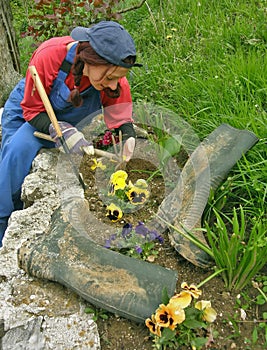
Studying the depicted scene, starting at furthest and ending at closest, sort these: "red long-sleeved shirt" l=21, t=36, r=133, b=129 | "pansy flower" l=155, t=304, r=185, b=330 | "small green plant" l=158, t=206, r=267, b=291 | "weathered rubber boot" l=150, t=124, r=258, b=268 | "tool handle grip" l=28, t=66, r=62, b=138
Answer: "red long-sleeved shirt" l=21, t=36, r=133, b=129 < "tool handle grip" l=28, t=66, r=62, b=138 < "weathered rubber boot" l=150, t=124, r=258, b=268 < "small green plant" l=158, t=206, r=267, b=291 < "pansy flower" l=155, t=304, r=185, b=330

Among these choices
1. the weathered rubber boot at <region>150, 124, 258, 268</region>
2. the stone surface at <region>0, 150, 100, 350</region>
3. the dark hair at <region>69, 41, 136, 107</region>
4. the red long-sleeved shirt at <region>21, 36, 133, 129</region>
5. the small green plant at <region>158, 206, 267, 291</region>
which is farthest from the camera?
the red long-sleeved shirt at <region>21, 36, 133, 129</region>

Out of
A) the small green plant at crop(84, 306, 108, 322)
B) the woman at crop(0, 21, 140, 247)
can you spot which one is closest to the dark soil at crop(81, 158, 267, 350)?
the small green plant at crop(84, 306, 108, 322)

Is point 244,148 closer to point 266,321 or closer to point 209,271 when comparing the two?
point 209,271

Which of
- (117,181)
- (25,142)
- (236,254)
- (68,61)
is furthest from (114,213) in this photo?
(68,61)

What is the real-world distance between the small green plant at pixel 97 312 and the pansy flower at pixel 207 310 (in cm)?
33

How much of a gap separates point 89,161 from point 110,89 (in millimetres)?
349

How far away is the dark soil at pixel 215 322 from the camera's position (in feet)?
5.08

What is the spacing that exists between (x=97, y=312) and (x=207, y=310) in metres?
0.38

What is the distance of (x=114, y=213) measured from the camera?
1904 millimetres

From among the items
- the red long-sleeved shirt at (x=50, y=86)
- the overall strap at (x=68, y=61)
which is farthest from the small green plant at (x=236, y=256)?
the overall strap at (x=68, y=61)

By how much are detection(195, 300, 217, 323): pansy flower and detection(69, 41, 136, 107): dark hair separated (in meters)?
0.99

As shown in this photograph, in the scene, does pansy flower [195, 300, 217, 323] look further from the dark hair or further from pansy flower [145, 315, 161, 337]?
the dark hair

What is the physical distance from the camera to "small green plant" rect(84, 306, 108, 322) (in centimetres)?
159

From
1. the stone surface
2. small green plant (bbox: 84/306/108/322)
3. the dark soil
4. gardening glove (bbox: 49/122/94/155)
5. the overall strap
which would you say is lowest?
the dark soil
